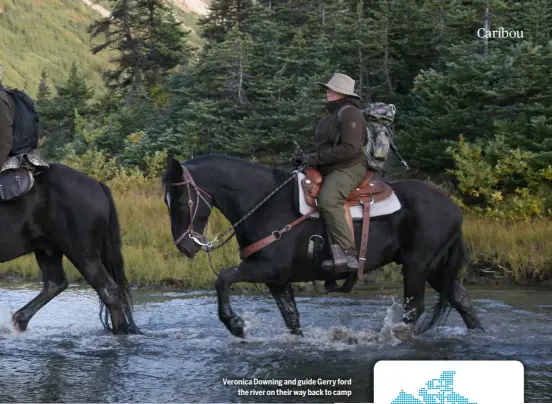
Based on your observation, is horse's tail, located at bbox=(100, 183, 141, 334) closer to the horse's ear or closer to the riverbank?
the horse's ear

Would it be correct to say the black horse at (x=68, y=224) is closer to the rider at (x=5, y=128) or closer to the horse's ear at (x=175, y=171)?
the rider at (x=5, y=128)

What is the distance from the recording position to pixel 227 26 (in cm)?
3641

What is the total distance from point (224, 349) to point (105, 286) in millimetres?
1608

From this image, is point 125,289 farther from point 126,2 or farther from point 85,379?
point 126,2

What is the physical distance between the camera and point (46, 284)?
893cm

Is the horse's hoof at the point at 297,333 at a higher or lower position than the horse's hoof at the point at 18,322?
lower

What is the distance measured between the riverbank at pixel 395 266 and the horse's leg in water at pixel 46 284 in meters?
4.12

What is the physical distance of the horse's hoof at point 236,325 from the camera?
779cm

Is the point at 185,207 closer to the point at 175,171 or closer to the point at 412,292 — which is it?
the point at 175,171

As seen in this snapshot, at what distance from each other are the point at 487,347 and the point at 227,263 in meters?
6.38

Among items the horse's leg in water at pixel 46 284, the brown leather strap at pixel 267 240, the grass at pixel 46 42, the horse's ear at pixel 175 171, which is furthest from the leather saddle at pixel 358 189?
the grass at pixel 46 42

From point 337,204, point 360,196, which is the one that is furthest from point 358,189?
point 337,204

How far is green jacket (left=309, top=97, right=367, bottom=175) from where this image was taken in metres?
7.77

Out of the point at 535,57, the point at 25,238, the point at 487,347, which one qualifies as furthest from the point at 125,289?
the point at 535,57
